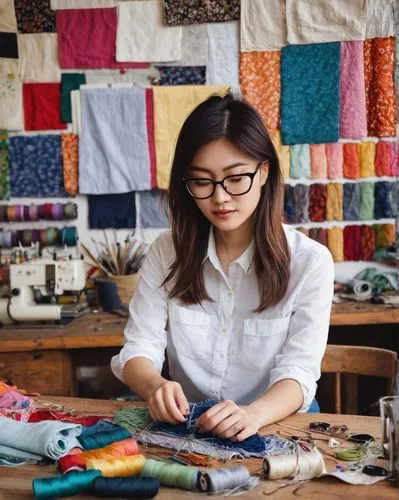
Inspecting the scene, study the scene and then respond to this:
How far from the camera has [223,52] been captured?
3635 millimetres

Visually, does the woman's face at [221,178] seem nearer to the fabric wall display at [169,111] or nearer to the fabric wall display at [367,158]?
the fabric wall display at [169,111]

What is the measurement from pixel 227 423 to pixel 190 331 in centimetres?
58

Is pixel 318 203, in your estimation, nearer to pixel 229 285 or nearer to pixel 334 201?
pixel 334 201

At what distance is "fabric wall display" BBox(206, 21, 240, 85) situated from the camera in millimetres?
3627

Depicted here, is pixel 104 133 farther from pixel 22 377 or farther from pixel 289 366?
pixel 289 366

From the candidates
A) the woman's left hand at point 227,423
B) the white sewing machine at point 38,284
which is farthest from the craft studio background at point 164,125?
the woman's left hand at point 227,423

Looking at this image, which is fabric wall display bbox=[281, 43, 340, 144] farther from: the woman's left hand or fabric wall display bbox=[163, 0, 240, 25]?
the woman's left hand

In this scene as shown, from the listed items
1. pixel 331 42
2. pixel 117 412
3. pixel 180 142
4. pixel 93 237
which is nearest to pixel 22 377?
pixel 93 237

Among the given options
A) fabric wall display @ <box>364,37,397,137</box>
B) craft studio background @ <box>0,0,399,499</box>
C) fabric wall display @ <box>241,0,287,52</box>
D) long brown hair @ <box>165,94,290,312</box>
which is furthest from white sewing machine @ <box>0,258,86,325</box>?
fabric wall display @ <box>364,37,397,137</box>

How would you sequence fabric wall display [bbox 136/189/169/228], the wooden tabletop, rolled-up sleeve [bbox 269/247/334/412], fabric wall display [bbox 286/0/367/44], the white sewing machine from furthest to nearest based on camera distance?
fabric wall display [bbox 136/189/169/228] → fabric wall display [bbox 286/0/367/44] → the white sewing machine → rolled-up sleeve [bbox 269/247/334/412] → the wooden tabletop

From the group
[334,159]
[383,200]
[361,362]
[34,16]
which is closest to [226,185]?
[361,362]

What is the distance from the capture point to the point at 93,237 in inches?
149

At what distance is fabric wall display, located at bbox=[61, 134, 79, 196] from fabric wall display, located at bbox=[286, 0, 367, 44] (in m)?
1.34

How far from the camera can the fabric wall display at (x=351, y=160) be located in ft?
12.1
